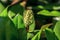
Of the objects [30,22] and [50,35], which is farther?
[30,22]

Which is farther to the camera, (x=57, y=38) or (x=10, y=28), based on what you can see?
(x=57, y=38)

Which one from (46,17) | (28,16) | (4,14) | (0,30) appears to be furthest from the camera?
(46,17)

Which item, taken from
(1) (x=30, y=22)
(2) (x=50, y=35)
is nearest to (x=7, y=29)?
(2) (x=50, y=35)

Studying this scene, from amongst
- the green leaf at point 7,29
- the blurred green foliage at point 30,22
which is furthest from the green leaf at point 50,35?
the green leaf at point 7,29

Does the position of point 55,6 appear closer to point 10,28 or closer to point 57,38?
point 57,38

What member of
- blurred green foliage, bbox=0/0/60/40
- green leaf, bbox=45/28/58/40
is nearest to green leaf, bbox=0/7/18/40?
blurred green foliage, bbox=0/0/60/40

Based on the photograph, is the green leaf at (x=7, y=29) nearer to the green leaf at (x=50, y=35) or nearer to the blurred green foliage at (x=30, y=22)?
the blurred green foliage at (x=30, y=22)

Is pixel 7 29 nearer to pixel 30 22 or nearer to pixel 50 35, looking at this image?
pixel 50 35

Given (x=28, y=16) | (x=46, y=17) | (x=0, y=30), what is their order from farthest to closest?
(x=46, y=17), (x=28, y=16), (x=0, y=30)

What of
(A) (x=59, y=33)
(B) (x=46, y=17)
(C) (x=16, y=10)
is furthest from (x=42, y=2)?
(A) (x=59, y=33)

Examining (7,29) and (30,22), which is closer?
(7,29)

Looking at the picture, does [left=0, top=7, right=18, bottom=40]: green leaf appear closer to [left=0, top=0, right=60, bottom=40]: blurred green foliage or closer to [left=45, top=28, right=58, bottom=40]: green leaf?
[left=0, top=0, right=60, bottom=40]: blurred green foliage
